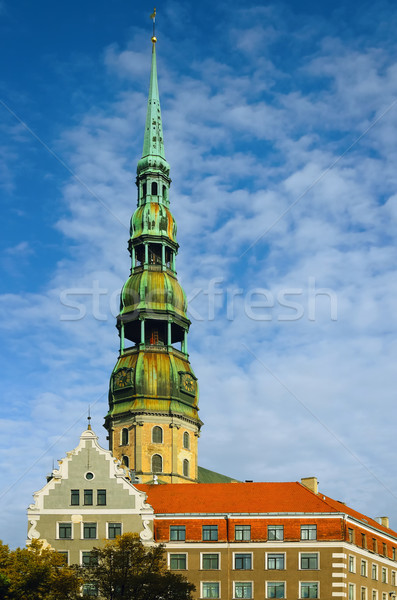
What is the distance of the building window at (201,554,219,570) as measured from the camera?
94.1m

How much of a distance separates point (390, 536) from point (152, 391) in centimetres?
3730

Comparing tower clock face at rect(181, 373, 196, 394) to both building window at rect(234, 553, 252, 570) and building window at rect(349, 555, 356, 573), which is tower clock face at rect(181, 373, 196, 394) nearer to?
building window at rect(234, 553, 252, 570)

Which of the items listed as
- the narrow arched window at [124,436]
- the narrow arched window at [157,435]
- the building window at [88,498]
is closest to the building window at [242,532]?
the building window at [88,498]

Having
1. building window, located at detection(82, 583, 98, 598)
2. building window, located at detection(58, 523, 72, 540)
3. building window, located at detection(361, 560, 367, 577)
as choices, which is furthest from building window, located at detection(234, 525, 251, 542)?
building window, located at detection(58, 523, 72, 540)

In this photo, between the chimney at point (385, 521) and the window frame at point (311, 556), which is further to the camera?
the chimney at point (385, 521)

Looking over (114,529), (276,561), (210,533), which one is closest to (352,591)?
(276,561)

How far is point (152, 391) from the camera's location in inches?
5187

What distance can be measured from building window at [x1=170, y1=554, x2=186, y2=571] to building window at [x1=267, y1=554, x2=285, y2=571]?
7.84 m

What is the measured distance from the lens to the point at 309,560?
307 feet

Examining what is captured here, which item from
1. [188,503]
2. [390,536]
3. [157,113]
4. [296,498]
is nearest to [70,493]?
[188,503]

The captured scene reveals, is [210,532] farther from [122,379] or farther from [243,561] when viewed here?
[122,379]

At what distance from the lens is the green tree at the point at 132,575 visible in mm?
79812

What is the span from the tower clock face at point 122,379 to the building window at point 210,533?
128 ft

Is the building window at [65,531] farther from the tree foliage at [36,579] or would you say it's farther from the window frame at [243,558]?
the window frame at [243,558]
